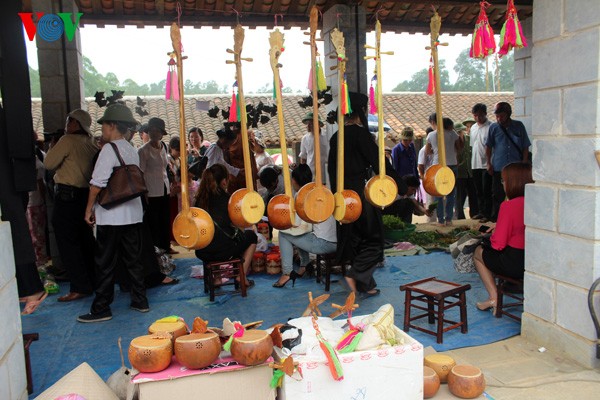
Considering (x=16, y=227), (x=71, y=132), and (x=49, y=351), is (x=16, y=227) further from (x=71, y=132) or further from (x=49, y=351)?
(x=71, y=132)

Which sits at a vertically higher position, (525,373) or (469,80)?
(469,80)

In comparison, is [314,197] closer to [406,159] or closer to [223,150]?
[223,150]

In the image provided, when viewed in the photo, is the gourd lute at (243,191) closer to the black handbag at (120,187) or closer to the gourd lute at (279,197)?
the gourd lute at (279,197)

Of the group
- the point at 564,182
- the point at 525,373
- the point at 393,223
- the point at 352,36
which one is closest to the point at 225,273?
the point at 525,373

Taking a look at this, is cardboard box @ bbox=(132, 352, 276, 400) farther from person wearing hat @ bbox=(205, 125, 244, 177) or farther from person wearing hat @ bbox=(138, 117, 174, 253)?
person wearing hat @ bbox=(205, 125, 244, 177)

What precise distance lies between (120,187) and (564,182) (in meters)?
2.93

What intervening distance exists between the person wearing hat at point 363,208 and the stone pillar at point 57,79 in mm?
3035

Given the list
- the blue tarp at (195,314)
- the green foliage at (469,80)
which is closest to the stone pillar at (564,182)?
the blue tarp at (195,314)

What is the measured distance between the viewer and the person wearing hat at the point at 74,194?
429cm

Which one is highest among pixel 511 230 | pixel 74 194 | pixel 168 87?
pixel 168 87

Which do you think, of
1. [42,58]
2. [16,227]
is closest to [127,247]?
[16,227]

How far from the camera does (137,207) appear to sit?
3979 millimetres

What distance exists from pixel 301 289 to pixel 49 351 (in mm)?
2079

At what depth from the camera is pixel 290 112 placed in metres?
14.7
